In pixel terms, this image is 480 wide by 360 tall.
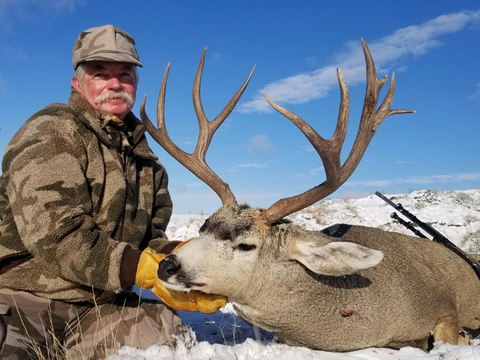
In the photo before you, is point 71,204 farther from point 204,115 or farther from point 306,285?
point 306,285

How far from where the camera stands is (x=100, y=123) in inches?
166

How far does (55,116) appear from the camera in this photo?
3943 mm

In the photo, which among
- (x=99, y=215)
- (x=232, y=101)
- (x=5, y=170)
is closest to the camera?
(x=5, y=170)

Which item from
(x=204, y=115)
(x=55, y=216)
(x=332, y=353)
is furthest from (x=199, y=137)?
(x=332, y=353)

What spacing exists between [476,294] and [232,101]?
348 centimetres

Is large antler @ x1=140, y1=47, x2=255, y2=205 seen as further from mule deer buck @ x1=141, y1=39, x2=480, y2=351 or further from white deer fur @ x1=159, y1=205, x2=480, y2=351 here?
white deer fur @ x1=159, y1=205, x2=480, y2=351

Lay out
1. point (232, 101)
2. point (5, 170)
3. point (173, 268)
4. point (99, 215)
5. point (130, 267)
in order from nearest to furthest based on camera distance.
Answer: point (173, 268), point (130, 267), point (5, 170), point (99, 215), point (232, 101)

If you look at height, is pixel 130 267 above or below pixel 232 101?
below

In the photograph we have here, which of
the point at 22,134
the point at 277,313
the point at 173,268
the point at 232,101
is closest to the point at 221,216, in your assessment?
the point at 173,268

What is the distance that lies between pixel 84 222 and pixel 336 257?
2064 mm

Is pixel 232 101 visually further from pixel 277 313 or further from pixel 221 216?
pixel 277 313

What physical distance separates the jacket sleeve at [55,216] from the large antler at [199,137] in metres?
0.97

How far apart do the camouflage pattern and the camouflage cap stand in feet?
7.48

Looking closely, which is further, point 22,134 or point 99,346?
point 99,346
